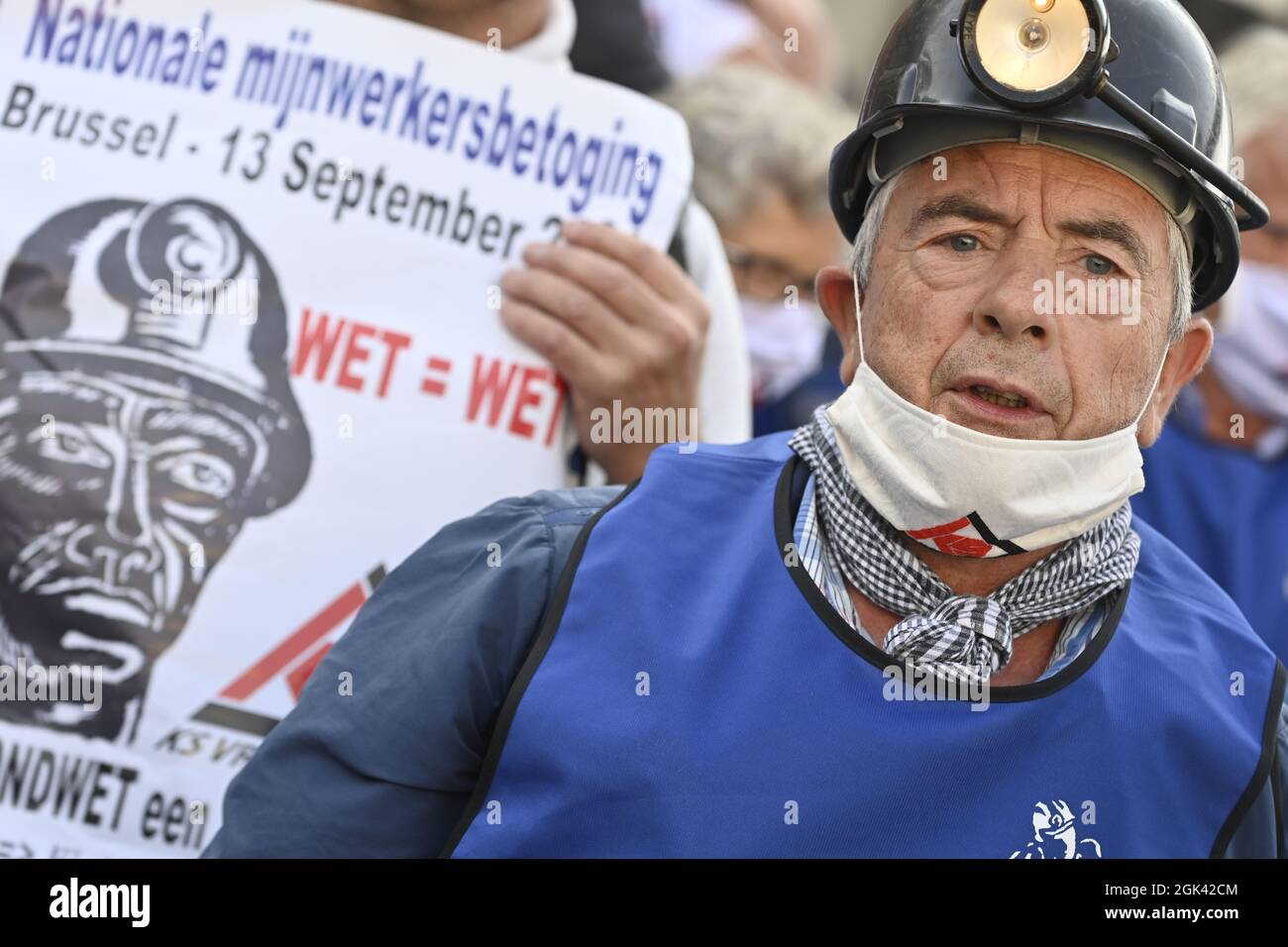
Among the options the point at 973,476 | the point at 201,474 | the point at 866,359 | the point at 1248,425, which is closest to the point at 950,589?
the point at 973,476

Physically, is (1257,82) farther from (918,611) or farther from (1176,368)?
(918,611)

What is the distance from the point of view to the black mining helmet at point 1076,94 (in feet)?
7.75

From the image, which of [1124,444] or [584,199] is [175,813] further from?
[1124,444]

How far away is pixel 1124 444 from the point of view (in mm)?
2475

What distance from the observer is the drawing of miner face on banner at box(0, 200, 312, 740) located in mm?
3133

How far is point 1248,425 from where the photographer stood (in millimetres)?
5285

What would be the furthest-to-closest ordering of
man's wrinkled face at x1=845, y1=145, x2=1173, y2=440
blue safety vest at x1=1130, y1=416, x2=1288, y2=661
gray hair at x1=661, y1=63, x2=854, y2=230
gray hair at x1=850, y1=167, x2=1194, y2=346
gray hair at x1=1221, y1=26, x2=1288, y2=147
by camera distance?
gray hair at x1=1221, y1=26, x2=1288, y2=147
gray hair at x1=661, y1=63, x2=854, y2=230
blue safety vest at x1=1130, y1=416, x2=1288, y2=661
gray hair at x1=850, y1=167, x2=1194, y2=346
man's wrinkled face at x1=845, y1=145, x2=1173, y2=440

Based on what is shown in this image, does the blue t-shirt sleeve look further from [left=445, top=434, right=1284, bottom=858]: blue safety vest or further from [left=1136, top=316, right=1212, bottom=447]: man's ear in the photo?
[left=1136, top=316, right=1212, bottom=447]: man's ear

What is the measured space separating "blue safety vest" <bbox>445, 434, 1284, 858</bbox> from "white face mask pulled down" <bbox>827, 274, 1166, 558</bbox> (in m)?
0.14

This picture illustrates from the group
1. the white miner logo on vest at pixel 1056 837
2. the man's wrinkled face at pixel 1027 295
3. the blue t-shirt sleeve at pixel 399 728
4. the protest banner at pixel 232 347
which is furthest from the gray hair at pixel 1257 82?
the blue t-shirt sleeve at pixel 399 728

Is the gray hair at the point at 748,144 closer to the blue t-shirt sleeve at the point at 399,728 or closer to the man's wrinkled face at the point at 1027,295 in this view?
the man's wrinkled face at the point at 1027,295

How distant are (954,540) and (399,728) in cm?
74

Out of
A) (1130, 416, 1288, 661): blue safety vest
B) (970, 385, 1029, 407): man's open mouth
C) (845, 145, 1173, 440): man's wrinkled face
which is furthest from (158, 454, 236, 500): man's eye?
(1130, 416, 1288, 661): blue safety vest

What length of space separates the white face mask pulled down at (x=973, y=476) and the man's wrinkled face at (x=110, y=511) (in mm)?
1179
